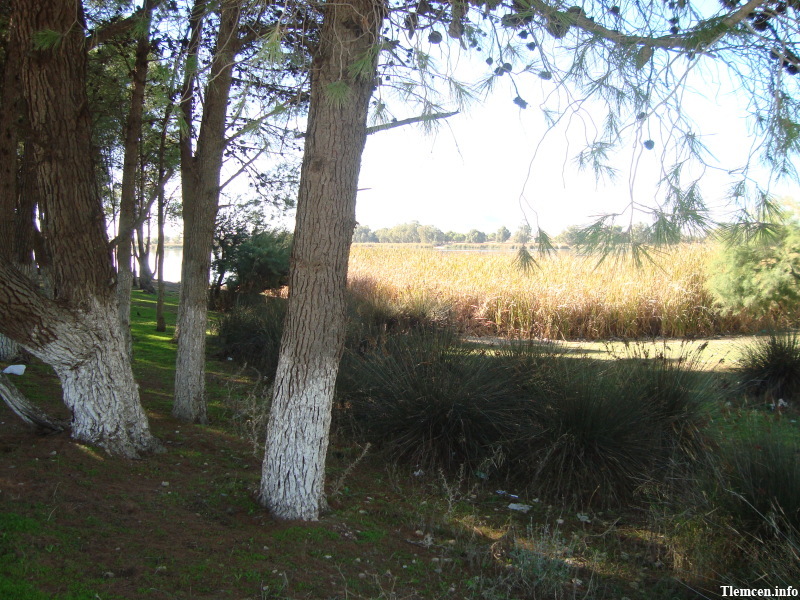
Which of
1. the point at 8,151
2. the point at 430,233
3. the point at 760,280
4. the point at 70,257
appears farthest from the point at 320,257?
the point at 430,233

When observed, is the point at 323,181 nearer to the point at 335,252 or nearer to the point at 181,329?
the point at 335,252

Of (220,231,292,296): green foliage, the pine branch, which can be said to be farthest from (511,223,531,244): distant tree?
(220,231,292,296): green foliage

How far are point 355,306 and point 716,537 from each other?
23.1 ft

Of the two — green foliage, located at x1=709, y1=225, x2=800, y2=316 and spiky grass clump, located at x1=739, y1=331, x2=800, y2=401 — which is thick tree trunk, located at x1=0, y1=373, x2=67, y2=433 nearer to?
spiky grass clump, located at x1=739, y1=331, x2=800, y2=401

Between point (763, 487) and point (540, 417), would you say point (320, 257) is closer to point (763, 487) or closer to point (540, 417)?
point (540, 417)

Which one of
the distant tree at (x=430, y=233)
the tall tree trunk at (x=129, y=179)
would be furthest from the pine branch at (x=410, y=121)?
the distant tree at (x=430, y=233)

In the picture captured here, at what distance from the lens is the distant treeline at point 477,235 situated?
3.32 metres

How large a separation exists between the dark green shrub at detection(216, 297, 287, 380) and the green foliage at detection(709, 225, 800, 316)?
24.2ft

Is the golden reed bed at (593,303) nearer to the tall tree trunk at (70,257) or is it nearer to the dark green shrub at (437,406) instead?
the dark green shrub at (437,406)

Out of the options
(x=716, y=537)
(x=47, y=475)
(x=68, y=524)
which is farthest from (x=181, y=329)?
(x=716, y=537)

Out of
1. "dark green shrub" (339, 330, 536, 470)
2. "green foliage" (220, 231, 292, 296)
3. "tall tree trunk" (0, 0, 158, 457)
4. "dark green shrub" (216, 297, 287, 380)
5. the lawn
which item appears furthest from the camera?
"green foliage" (220, 231, 292, 296)

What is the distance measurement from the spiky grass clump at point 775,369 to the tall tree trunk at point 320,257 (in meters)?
6.26

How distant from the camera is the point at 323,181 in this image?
149 inches

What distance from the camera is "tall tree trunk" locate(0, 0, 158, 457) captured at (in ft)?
14.0
